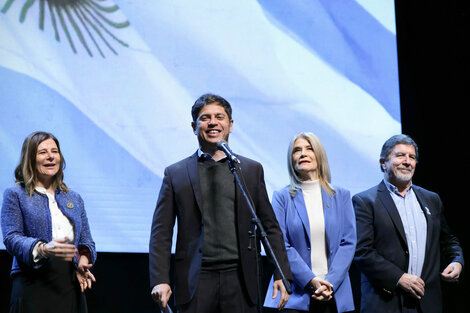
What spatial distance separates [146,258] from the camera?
13.9ft

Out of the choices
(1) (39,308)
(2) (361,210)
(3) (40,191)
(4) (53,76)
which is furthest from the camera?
(4) (53,76)

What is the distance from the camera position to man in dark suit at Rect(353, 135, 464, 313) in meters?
3.29

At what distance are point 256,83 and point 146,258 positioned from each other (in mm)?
1640

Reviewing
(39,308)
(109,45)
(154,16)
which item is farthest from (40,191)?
(154,16)

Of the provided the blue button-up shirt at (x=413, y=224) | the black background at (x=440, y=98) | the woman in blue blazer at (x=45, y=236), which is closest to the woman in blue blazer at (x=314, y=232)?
the blue button-up shirt at (x=413, y=224)

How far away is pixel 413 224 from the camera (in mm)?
3475

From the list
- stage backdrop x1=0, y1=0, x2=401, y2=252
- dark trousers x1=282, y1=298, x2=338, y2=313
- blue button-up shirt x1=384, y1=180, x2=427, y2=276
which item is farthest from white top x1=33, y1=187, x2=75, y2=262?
blue button-up shirt x1=384, y1=180, x2=427, y2=276

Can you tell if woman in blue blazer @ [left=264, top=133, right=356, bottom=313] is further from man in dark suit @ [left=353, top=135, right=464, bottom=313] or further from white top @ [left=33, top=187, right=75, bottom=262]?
white top @ [left=33, top=187, right=75, bottom=262]

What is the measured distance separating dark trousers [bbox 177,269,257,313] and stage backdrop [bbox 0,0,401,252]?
1568 mm

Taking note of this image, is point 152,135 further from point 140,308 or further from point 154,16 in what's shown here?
point 140,308

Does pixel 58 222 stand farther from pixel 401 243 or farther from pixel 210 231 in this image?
pixel 401 243

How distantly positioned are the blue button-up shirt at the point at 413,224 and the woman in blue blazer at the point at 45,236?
194 cm

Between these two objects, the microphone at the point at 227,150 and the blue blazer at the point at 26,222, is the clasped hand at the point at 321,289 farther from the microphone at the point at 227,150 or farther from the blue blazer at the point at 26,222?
the blue blazer at the point at 26,222

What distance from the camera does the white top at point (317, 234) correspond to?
10.4 ft
